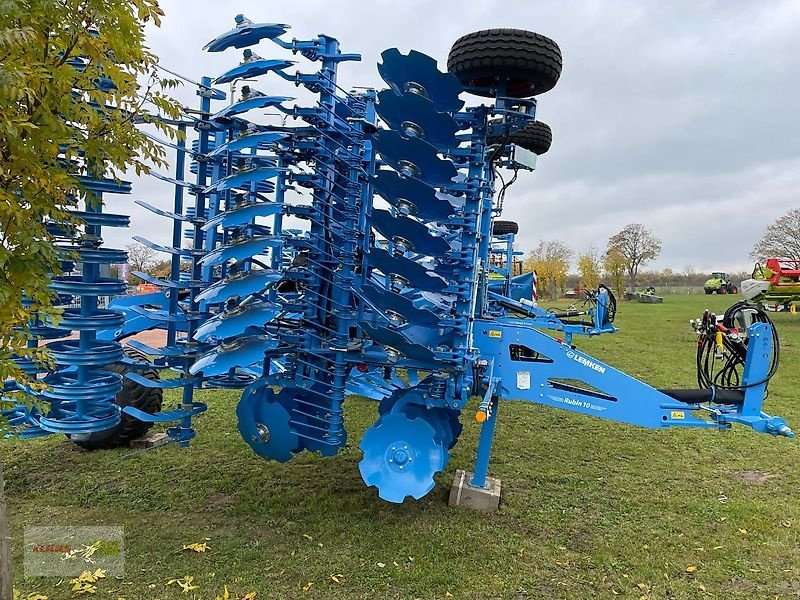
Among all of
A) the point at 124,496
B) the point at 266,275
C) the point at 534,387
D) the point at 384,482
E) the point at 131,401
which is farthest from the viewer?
the point at 131,401

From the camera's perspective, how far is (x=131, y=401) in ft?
19.0

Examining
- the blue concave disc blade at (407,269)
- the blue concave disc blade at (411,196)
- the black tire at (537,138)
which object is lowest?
the blue concave disc blade at (407,269)

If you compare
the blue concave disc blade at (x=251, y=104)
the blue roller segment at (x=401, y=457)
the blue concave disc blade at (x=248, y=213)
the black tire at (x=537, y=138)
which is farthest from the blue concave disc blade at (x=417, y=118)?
the black tire at (x=537, y=138)

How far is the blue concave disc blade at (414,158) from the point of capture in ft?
12.7

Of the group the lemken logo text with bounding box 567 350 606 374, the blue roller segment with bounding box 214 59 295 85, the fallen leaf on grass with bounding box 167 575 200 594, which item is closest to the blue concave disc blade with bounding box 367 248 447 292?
the lemken logo text with bounding box 567 350 606 374

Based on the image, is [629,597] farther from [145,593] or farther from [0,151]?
[0,151]

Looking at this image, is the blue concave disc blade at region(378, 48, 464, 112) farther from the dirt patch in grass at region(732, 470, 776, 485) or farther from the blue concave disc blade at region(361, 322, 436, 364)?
the dirt patch in grass at region(732, 470, 776, 485)

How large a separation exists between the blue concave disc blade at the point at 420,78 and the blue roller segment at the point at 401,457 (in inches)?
88.0

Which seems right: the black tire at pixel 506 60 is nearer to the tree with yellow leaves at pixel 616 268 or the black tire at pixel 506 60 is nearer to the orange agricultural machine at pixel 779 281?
the orange agricultural machine at pixel 779 281

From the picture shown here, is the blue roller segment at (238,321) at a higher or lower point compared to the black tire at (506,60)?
lower

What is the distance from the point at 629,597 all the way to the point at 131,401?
4.66 metres

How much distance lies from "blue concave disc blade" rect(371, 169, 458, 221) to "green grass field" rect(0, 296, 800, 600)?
91.5 inches

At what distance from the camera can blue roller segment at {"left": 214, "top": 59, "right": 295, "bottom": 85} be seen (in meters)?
3.94

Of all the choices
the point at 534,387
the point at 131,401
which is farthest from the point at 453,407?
the point at 131,401
